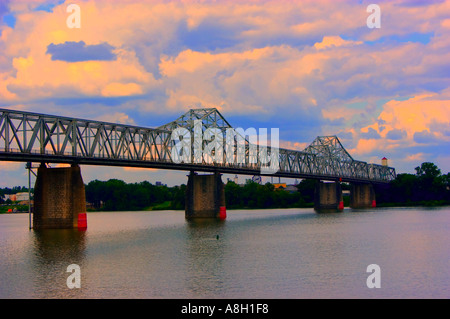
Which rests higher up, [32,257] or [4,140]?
[4,140]

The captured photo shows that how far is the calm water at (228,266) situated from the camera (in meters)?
35.2

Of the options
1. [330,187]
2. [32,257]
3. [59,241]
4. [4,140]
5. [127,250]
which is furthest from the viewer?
[330,187]

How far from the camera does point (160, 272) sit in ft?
138

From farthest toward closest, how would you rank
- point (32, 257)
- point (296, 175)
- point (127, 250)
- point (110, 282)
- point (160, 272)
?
point (296, 175)
point (127, 250)
point (32, 257)
point (160, 272)
point (110, 282)

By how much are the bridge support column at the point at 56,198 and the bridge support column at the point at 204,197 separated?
3955 cm

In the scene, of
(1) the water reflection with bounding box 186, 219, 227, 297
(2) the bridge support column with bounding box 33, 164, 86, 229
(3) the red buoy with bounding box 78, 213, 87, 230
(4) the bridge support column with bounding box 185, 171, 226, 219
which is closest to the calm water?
(1) the water reflection with bounding box 186, 219, 227, 297

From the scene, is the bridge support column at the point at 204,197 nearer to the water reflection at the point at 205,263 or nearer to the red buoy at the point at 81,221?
the red buoy at the point at 81,221

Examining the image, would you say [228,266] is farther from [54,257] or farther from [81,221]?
[81,221]

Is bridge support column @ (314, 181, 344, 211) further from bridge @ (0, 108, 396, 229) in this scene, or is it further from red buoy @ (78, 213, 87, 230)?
red buoy @ (78, 213, 87, 230)

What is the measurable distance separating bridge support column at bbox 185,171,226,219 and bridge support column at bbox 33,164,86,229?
39553 millimetres

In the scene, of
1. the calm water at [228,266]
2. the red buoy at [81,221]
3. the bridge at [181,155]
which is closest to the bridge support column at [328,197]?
the bridge at [181,155]

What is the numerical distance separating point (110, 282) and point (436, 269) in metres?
23.3
